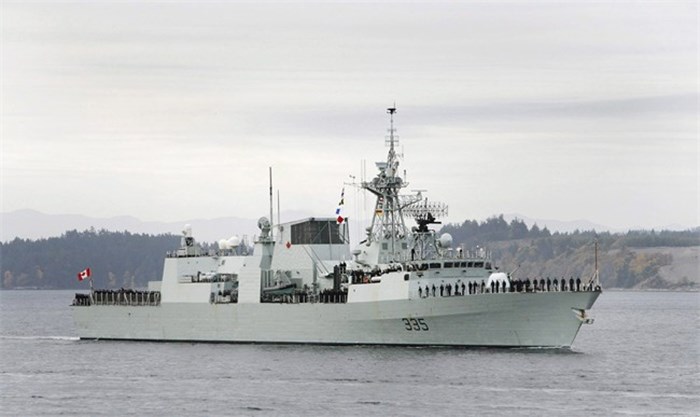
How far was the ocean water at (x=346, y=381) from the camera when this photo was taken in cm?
4356

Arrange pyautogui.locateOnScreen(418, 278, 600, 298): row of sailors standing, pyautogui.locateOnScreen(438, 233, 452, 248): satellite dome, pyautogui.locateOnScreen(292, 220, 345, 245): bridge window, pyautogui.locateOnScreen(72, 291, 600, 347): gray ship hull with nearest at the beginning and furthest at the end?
pyautogui.locateOnScreen(72, 291, 600, 347): gray ship hull < pyautogui.locateOnScreen(418, 278, 600, 298): row of sailors standing < pyautogui.locateOnScreen(438, 233, 452, 248): satellite dome < pyautogui.locateOnScreen(292, 220, 345, 245): bridge window

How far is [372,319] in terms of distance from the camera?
59906mm

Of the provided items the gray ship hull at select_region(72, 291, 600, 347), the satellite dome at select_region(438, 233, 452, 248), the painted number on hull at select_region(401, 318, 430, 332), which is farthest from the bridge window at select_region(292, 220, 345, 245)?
the painted number on hull at select_region(401, 318, 430, 332)

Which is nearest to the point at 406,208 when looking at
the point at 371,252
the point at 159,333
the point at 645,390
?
the point at 371,252

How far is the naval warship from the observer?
186 feet

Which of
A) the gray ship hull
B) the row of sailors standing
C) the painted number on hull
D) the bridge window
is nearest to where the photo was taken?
the gray ship hull

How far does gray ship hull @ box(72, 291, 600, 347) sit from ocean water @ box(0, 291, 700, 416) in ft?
2.75

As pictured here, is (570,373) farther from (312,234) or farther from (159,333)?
(159,333)

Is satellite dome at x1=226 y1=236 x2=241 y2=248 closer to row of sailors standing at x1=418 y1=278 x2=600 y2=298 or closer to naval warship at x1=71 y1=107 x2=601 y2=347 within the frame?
naval warship at x1=71 y1=107 x2=601 y2=347

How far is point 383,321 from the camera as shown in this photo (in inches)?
2343

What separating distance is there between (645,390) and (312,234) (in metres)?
23.5

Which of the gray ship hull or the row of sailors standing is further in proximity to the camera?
the row of sailors standing

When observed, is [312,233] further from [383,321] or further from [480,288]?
[480,288]

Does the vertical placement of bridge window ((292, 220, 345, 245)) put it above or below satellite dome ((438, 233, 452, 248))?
above
